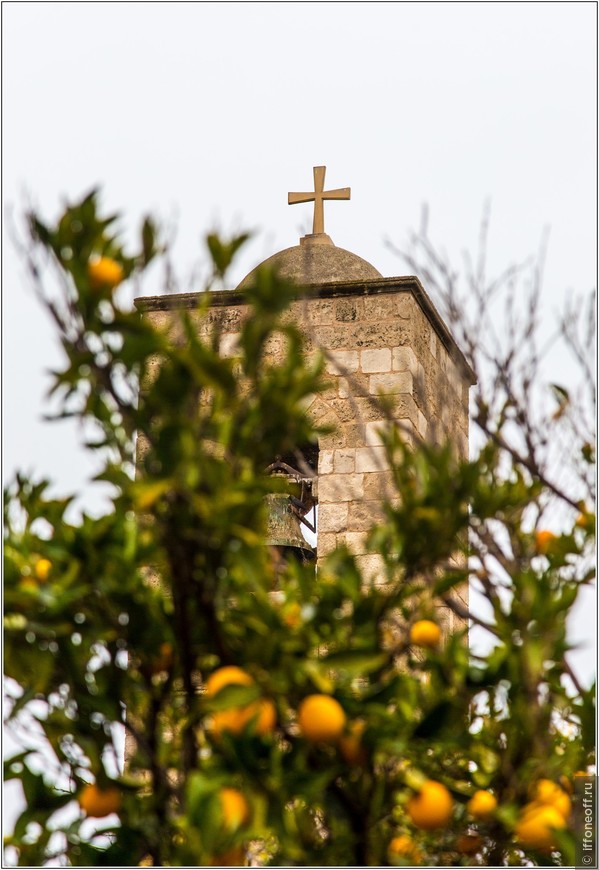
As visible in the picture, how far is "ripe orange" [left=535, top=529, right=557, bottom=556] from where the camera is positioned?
2826mm

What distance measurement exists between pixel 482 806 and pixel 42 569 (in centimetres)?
89

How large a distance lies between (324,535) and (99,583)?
308 centimetres

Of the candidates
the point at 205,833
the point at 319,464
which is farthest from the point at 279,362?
the point at 205,833

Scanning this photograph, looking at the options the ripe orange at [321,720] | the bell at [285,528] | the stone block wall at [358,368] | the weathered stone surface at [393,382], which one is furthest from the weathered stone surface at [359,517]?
the ripe orange at [321,720]

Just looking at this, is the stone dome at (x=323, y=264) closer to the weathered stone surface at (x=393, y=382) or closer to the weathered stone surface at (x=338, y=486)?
the weathered stone surface at (x=393, y=382)

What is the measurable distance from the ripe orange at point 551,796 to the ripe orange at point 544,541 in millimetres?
644

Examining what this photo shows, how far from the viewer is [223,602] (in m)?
2.12

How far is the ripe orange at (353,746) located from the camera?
6.90 ft

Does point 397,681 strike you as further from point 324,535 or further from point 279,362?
point 279,362

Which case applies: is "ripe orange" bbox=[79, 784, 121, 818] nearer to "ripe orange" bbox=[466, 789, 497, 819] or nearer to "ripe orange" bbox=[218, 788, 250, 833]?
"ripe orange" bbox=[218, 788, 250, 833]

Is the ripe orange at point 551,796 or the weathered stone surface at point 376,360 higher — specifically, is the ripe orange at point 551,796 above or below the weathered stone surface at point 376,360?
below

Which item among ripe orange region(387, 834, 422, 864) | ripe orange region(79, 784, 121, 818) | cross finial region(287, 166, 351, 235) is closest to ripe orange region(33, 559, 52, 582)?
ripe orange region(79, 784, 121, 818)

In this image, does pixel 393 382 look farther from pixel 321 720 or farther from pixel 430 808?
pixel 321 720

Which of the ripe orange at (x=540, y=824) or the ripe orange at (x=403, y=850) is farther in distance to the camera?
the ripe orange at (x=403, y=850)
